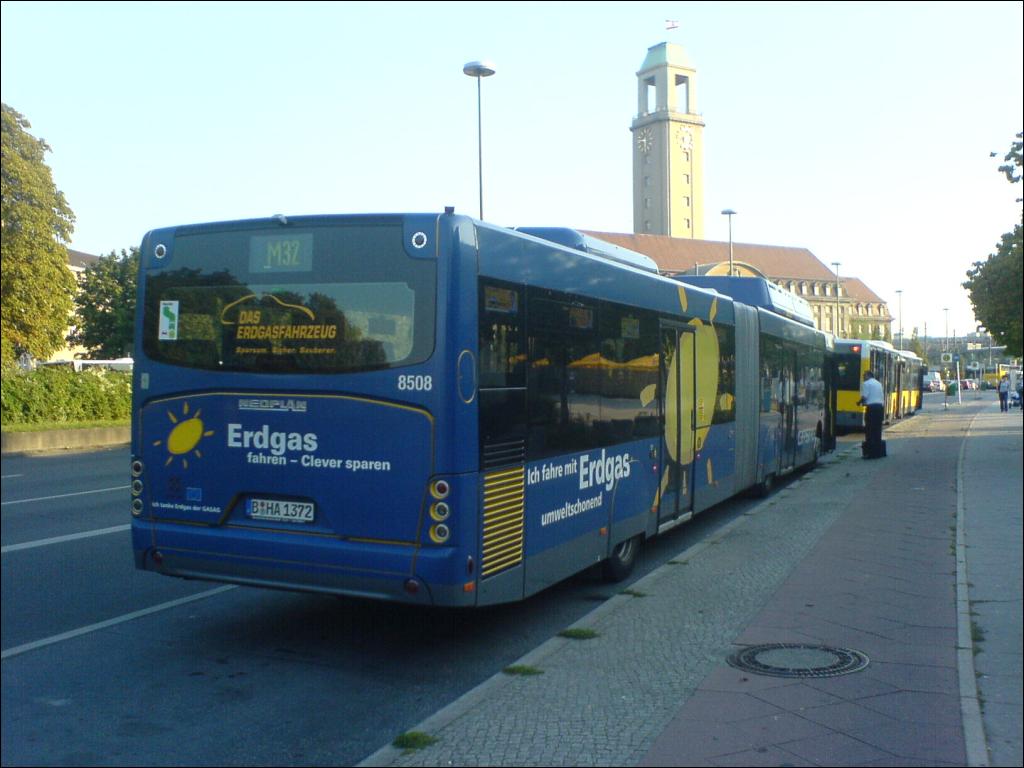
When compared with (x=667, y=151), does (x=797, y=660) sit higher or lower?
lower

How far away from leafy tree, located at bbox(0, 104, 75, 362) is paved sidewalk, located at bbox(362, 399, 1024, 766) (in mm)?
2498

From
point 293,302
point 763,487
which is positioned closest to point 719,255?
point 763,487

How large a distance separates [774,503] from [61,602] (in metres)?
10.1

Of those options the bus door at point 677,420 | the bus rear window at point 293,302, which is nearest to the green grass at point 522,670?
the bus rear window at point 293,302

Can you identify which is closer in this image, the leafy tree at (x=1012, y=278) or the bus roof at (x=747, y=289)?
the leafy tree at (x=1012, y=278)

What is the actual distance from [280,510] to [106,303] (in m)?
1.75

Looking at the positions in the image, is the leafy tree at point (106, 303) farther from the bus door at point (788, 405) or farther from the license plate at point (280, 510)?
the bus door at point (788, 405)

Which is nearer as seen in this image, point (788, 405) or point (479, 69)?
point (788, 405)

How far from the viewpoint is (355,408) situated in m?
6.24

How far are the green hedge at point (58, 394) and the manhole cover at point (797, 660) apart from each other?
14.1 ft

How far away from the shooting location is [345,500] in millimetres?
6281

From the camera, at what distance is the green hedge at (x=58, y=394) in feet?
12.8

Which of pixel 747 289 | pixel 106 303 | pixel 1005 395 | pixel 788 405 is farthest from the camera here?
pixel 1005 395

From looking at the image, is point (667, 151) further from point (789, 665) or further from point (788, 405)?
point (789, 665)
